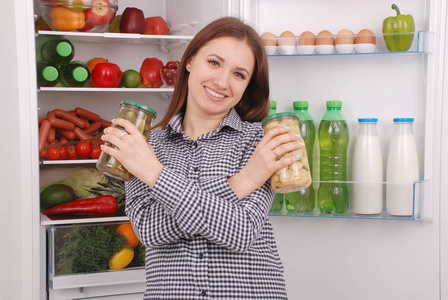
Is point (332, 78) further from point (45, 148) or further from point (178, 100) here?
point (45, 148)

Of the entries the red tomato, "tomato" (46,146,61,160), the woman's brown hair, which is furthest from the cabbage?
the woman's brown hair

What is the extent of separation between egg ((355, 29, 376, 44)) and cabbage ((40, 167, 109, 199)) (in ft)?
4.00

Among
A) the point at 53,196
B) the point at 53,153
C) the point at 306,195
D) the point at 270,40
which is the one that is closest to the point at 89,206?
the point at 53,196

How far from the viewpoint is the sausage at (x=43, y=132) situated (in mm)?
2236

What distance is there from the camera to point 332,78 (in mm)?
2031

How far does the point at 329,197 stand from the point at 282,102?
15.6 inches

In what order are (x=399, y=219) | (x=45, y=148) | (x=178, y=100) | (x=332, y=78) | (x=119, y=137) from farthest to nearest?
(x=45, y=148) → (x=332, y=78) → (x=399, y=219) → (x=178, y=100) → (x=119, y=137)

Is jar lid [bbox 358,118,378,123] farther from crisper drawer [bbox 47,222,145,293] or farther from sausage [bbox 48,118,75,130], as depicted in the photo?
sausage [bbox 48,118,75,130]

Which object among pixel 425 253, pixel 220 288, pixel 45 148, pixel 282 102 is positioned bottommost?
pixel 425 253

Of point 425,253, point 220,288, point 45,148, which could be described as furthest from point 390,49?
point 45,148

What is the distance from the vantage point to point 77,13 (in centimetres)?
222

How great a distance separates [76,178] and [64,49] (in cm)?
56

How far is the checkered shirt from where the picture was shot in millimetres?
1143

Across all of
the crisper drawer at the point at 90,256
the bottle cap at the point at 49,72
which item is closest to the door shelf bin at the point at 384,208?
the crisper drawer at the point at 90,256
